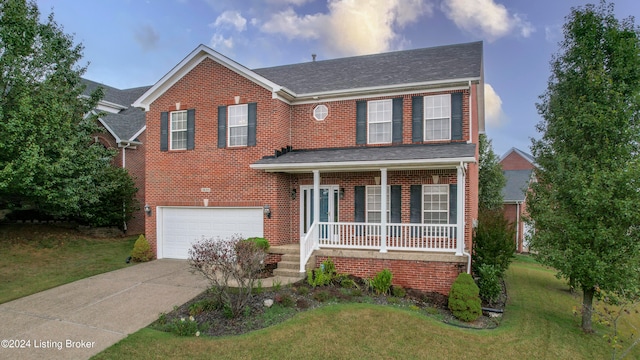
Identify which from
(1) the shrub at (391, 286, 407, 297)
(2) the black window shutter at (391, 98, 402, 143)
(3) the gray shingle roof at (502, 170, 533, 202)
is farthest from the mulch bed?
(3) the gray shingle roof at (502, 170, 533, 202)

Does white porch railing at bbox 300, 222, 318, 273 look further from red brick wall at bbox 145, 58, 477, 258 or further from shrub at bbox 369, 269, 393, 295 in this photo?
shrub at bbox 369, 269, 393, 295

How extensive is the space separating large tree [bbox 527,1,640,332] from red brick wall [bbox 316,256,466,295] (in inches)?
89.9

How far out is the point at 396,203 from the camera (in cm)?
1203

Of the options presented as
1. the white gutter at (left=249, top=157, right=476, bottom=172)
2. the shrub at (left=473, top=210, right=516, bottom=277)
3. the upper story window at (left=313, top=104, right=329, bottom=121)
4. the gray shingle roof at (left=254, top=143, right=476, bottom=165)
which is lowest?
the shrub at (left=473, top=210, right=516, bottom=277)

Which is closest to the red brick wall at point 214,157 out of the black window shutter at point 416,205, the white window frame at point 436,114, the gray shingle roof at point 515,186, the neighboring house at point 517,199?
the black window shutter at point 416,205

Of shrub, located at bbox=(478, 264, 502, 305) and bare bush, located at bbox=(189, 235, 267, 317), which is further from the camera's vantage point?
shrub, located at bbox=(478, 264, 502, 305)

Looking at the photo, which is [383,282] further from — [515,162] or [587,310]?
[515,162]

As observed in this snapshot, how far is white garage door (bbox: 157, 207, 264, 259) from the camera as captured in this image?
42.4 ft

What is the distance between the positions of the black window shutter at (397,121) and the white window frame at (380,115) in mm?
112

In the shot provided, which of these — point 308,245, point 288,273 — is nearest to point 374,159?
point 308,245

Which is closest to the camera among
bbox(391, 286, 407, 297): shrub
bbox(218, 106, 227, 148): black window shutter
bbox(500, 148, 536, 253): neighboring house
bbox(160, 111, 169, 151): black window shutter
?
bbox(391, 286, 407, 297): shrub

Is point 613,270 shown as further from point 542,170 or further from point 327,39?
point 327,39

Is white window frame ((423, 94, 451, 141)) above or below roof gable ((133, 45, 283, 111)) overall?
below

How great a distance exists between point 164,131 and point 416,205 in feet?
32.8
